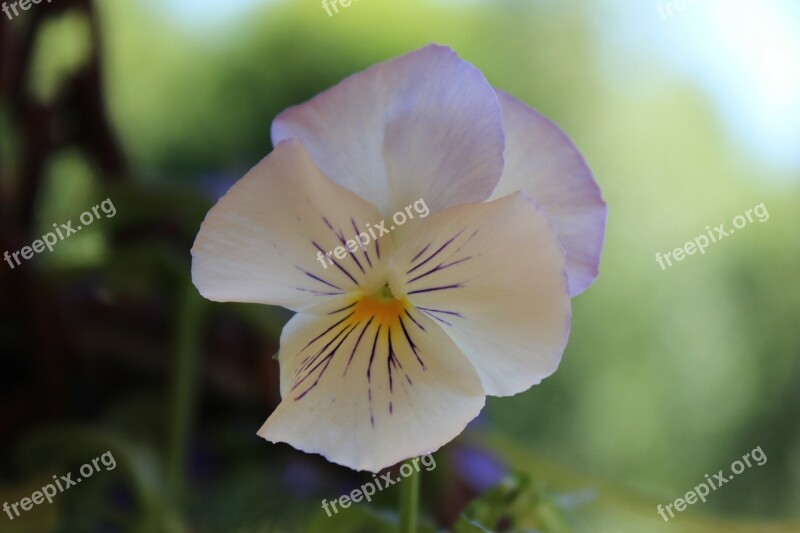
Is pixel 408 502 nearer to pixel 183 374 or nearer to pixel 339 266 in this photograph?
pixel 339 266

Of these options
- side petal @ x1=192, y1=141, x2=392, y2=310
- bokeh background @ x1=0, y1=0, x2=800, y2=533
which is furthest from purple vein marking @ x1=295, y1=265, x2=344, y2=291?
bokeh background @ x1=0, y1=0, x2=800, y2=533

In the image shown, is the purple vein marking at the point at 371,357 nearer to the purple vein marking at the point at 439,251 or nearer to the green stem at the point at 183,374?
the purple vein marking at the point at 439,251

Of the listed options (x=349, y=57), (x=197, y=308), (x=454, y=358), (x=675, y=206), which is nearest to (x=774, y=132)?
(x=675, y=206)

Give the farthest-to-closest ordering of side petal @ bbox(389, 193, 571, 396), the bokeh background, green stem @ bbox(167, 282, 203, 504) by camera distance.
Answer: the bokeh background → green stem @ bbox(167, 282, 203, 504) → side petal @ bbox(389, 193, 571, 396)

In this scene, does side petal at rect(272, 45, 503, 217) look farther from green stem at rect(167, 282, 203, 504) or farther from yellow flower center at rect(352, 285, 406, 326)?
green stem at rect(167, 282, 203, 504)

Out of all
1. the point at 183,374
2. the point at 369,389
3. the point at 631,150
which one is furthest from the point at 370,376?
the point at 631,150

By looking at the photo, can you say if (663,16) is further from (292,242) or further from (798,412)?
(292,242)
